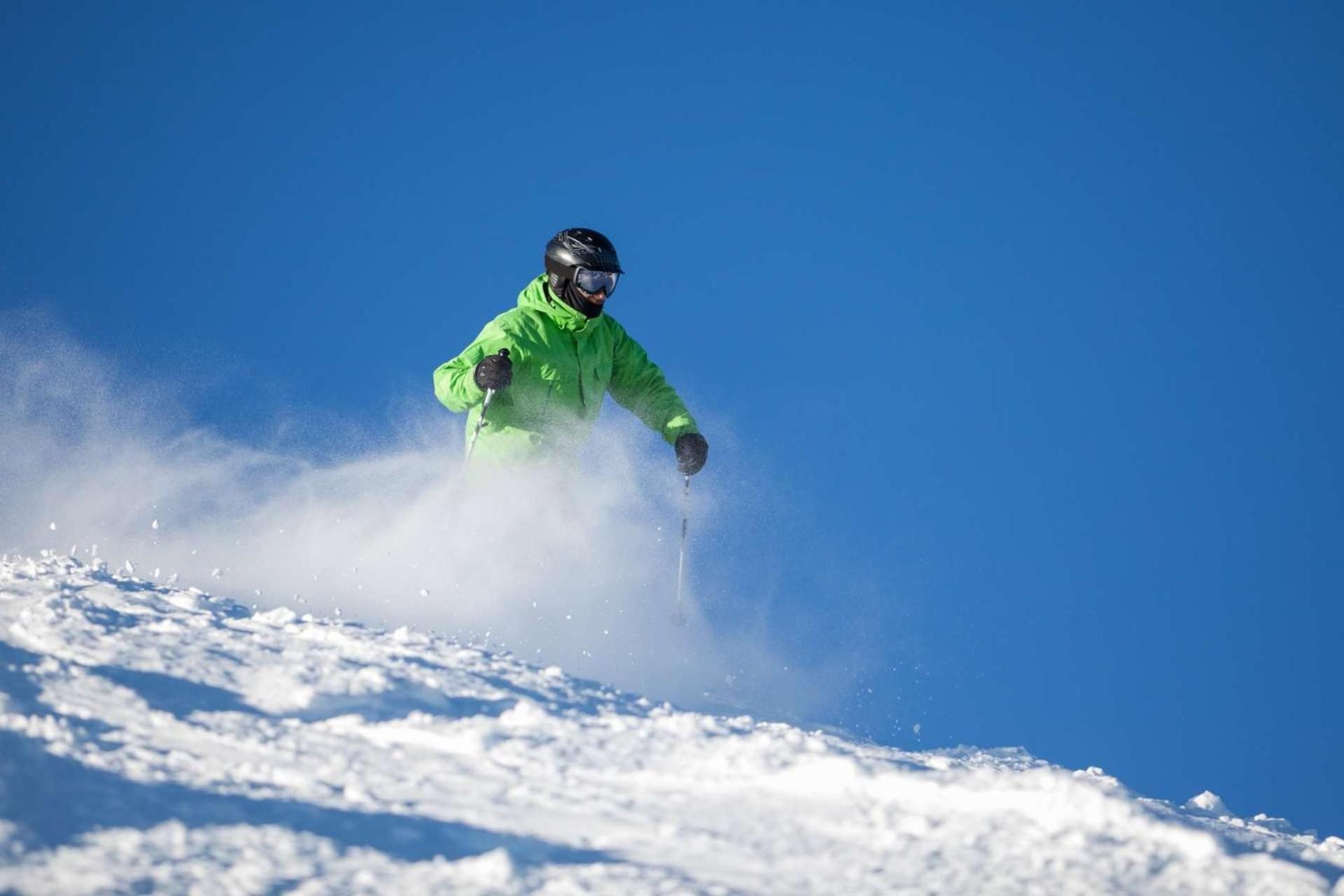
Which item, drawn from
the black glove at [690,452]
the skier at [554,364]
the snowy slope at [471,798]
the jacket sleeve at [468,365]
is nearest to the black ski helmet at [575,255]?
the skier at [554,364]

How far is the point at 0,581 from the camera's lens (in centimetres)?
574

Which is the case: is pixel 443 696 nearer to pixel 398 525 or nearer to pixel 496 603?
pixel 496 603

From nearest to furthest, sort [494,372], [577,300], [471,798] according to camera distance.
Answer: [471,798] < [494,372] < [577,300]

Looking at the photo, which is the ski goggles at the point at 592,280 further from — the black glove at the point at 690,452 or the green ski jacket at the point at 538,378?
the black glove at the point at 690,452

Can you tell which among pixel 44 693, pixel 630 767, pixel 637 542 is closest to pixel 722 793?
pixel 630 767

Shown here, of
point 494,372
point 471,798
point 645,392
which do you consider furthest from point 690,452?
point 471,798

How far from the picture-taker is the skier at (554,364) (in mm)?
7672

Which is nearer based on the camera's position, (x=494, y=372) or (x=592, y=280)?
(x=494, y=372)

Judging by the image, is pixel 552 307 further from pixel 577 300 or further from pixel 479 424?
pixel 479 424

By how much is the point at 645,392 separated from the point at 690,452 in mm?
598

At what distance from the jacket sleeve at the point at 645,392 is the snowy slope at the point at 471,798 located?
359 cm

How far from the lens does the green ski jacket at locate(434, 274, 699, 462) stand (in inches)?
302

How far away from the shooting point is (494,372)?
23.6 feet

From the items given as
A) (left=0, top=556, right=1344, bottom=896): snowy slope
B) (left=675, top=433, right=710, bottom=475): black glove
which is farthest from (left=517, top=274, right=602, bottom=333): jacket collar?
(left=0, top=556, right=1344, bottom=896): snowy slope
